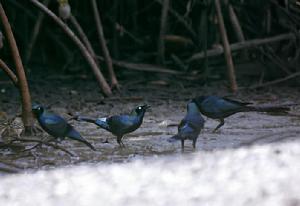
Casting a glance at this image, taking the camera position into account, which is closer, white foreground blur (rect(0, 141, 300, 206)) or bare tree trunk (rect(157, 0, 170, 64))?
white foreground blur (rect(0, 141, 300, 206))

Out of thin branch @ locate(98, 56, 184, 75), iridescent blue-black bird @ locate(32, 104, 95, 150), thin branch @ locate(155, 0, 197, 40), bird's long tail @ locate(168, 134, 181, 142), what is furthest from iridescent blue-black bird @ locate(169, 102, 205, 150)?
thin branch @ locate(155, 0, 197, 40)

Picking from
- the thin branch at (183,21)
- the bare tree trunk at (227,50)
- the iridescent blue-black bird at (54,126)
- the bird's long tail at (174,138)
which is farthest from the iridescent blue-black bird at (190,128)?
the thin branch at (183,21)

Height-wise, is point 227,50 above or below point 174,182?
above

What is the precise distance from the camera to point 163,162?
3.46 metres

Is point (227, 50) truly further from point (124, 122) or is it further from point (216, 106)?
point (124, 122)

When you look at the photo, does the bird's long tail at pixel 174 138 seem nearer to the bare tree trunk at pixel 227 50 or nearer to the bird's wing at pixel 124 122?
the bird's wing at pixel 124 122

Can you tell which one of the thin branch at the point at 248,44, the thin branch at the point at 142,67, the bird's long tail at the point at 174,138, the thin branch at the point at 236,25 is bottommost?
the bird's long tail at the point at 174,138

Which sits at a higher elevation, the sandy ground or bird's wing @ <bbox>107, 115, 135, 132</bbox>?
bird's wing @ <bbox>107, 115, 135, 132</bbox>

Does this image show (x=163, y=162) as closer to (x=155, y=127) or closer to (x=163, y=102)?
(x=155, y=127)

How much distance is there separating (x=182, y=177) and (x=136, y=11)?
3.36 metres

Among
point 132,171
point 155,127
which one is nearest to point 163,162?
point 132,171

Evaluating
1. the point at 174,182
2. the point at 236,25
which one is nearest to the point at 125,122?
the point at 174,182

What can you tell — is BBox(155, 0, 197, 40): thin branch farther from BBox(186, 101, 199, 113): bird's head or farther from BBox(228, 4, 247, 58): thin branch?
BBox(186, 101, 199, 113): bird's head

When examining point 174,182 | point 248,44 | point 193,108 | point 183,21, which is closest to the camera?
point 174,182
